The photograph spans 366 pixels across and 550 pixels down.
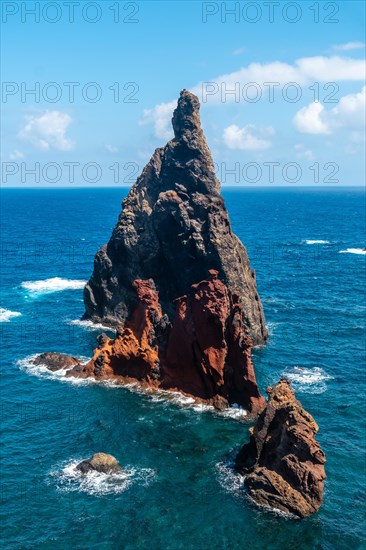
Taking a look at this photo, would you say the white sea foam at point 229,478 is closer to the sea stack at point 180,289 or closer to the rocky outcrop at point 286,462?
the rocky outcrop at point 286,462

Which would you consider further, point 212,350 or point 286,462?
point 212,350

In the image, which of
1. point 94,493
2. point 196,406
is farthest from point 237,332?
point 94,493

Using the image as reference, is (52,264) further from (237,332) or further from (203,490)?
(203,490)

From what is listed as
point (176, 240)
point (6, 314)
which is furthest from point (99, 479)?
point (6, 314)

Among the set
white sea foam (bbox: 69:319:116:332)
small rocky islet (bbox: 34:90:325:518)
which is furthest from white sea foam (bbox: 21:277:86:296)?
small rocky islet (bbox: 34:90:325:518)

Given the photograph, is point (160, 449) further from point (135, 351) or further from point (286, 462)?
point (135, 351)

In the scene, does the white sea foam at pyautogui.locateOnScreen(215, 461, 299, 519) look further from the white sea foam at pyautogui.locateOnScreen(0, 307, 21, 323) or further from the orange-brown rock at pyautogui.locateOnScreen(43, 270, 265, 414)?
the white sea foam at pyautogui.locateOnScreen(0, 307, 21, 323)
